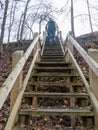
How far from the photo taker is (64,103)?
8.87m

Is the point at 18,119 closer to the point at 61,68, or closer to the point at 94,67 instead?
the point at 94,67

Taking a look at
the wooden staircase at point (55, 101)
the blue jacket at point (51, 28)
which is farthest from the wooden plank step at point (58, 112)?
the blue jacket at point (51, 28)

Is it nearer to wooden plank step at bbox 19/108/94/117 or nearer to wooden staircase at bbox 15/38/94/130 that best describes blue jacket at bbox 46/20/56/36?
wooden staircase at bbox 15/38/94/130

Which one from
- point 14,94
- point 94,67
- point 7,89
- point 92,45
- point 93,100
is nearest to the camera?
point 7,89

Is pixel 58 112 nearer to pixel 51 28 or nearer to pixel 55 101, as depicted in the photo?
pixel 55 101

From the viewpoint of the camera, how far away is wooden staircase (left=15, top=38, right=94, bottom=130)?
4.87 m

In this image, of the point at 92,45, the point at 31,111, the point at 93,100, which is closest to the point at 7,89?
the point at 31,111

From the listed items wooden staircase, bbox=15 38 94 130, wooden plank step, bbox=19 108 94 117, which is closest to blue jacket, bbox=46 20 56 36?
wooden staircase, bbox=15 38 94 130

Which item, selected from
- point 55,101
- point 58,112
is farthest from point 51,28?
point 58,112

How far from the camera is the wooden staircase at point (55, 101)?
4871 millimetres

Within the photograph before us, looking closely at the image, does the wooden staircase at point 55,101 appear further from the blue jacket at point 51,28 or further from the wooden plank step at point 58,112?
the blue jacket at point 51,28

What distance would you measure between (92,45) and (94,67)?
13.3 metres

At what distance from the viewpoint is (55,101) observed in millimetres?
9086

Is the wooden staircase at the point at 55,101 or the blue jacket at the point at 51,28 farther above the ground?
the blue jacket at the point at 51,28
